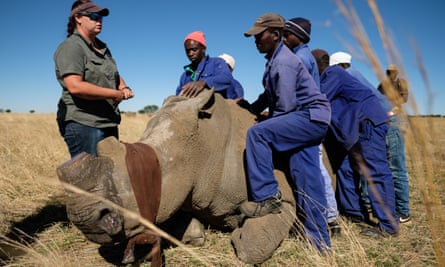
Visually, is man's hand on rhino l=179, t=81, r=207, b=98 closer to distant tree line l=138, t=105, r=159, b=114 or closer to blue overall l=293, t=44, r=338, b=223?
blue overall l=293, t=44, r=338, b=223

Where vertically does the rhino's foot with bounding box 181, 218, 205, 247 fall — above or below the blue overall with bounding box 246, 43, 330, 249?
below

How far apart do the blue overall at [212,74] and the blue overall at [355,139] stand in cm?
154

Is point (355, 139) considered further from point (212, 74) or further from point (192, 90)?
point (212, 74)

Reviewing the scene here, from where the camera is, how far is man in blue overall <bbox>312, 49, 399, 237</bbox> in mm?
4340

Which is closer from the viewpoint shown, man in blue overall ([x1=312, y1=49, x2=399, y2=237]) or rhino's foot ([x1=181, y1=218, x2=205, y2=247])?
rhino's foot ([x1=181, y1=218, x2=205, y2=247])

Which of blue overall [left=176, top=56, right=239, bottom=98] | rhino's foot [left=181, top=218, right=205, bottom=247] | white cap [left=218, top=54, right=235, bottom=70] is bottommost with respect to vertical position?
rhino's foot [left=181, top=218, right=205, bottom=247]

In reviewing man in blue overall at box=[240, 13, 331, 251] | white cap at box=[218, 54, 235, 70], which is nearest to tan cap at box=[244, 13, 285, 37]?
man in blue overall at box=[240, 13, 331, 251]

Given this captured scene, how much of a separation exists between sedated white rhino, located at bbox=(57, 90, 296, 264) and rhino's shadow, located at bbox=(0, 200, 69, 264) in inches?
64.3

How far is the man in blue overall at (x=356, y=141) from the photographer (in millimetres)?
4340

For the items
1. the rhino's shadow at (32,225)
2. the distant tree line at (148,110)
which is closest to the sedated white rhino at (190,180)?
the rhino's shadow at (32,225)

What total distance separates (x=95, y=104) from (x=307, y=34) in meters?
2.81

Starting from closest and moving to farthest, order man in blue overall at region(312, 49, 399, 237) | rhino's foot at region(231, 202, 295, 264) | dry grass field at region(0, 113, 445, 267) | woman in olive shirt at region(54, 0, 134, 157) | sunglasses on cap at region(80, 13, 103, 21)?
1. dry grass field at region(0, 113, 445, 267)
2. rhino's foot at region(231, 202, 295, 264)
3. woman in olive shirt at region(54, 0, 134, 157)
4. sunglasses on cap at region(80, 13, 103, 21)
5. man in blue overall at region(312, 49, 399, 237)

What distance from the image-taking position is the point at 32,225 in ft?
15.1

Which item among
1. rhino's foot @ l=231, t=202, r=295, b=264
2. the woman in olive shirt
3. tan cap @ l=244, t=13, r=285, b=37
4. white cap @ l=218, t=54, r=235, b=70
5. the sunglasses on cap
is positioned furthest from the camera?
white cap @ l=218, t=54, r=235, b=70
